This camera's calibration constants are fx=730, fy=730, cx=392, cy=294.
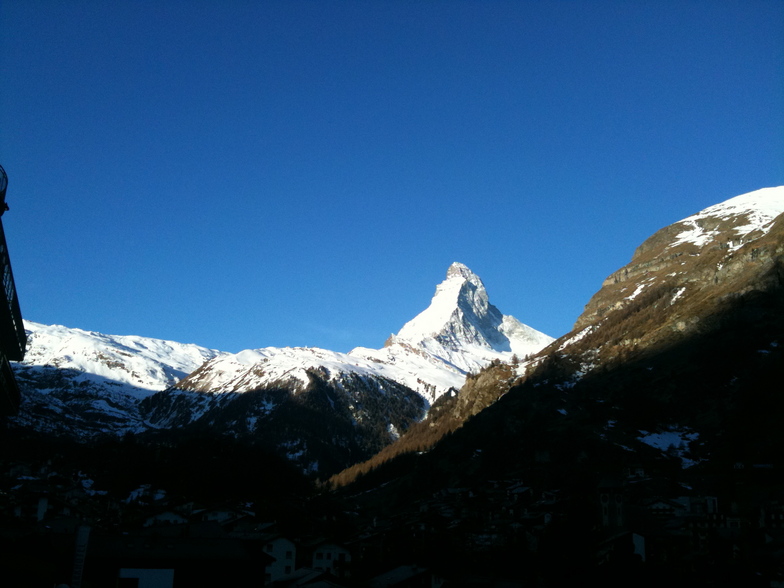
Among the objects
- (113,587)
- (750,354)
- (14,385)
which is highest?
(750,354)

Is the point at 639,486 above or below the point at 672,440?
below

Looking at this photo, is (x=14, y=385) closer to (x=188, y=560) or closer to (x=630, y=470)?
(x=188, y=560)

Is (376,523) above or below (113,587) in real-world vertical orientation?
above

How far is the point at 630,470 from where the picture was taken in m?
147

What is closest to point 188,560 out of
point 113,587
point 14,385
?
point 113,587

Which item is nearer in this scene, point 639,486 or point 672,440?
point 639,486

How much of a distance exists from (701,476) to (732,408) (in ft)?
113

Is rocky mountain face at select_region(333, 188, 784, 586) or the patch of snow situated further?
the patch of snow

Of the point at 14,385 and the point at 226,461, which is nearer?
the point at 14,385

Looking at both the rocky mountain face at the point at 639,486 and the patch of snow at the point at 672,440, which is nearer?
the rocky mountain face at the point at 639,486

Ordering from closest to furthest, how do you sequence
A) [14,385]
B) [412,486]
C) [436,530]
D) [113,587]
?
1. [113,587]
2. [14,385]
3. [436,530]
4. [412,486]

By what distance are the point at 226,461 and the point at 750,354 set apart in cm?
13240

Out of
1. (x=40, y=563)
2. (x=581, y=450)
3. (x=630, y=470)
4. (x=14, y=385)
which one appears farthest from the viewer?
(x=581, y=450)

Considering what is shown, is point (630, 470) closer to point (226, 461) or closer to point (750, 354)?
point (750, 354)
